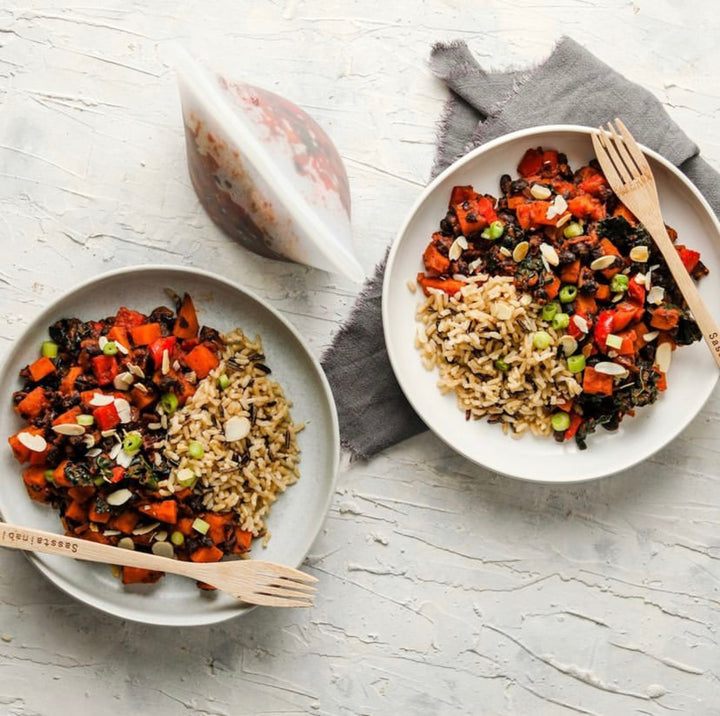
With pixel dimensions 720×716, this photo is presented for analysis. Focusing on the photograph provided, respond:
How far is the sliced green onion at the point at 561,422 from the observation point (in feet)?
6.51

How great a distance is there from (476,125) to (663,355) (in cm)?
76

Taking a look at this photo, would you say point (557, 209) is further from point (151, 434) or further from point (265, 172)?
point (151, 434)

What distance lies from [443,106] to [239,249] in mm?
650

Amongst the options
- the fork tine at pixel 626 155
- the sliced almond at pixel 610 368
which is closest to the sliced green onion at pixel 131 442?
the sliced almond at pixel 610 368

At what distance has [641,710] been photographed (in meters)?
2.18

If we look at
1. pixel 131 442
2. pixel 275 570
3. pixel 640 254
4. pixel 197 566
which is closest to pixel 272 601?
pixel 275 570

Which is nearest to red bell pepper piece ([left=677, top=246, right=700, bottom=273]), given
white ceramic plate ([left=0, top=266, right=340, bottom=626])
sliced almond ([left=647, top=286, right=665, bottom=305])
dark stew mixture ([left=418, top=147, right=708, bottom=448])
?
dark stew mixture ([left=418, top=147, right=708, bottom=448])

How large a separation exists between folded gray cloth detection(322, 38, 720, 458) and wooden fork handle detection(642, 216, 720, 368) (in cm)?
25

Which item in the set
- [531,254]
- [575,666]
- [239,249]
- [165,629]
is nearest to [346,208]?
[239,249]

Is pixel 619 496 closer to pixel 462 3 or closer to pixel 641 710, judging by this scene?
pixel 641 710

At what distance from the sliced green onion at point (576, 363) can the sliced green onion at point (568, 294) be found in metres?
0.14

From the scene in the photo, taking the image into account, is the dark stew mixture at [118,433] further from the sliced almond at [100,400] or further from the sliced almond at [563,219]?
the sliced almond at [563,219]

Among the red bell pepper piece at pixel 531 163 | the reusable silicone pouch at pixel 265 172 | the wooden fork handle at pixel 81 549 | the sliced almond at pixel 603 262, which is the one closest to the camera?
the reusable silicone pouch at pixel 265 172

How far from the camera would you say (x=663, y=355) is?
1940mm
